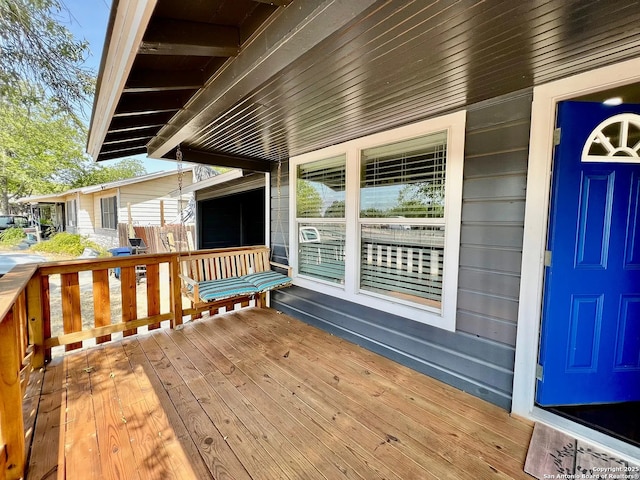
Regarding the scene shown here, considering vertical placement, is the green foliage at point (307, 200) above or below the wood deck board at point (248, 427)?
above

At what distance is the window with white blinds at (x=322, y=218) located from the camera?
3332 mm

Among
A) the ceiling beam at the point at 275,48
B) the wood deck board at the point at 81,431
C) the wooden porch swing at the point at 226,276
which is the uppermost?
the ceiling beam at the point at 275,48

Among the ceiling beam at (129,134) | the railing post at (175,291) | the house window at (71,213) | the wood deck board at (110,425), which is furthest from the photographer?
the house window at (71,213)

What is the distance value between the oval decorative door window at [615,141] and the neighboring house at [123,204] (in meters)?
9.33

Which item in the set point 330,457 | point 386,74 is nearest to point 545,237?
point 386,74

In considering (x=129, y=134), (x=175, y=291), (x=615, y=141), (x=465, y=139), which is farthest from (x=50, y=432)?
(x=615, y=141)

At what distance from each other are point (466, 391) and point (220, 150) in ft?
11.5

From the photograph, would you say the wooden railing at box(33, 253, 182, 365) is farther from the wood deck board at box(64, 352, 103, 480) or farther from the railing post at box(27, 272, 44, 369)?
the wood deck board at box(64, 352, 103, 480)

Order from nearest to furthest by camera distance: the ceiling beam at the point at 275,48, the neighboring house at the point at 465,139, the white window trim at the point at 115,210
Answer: the ceiling beam at the point at 275,48 < the neighboring house at the point at 465,139 < the white window trim at the point at 115,210

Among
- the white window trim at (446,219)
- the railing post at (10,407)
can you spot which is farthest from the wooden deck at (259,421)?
the white window trim at (446,219)

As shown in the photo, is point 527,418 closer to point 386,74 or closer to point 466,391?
point 466,391

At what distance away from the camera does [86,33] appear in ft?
7.98

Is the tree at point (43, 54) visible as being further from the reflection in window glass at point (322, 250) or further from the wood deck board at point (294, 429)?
the wood deck board at point (294, 429)

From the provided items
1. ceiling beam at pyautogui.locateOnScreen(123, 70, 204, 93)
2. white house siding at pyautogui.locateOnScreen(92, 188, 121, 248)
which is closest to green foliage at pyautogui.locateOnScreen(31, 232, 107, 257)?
white house siding at pyautogui.locateOnScreen(92, 188, 121, 248)
